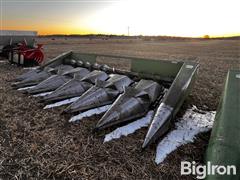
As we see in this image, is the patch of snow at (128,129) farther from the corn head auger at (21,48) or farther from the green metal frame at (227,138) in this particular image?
the corn head auger at (21,48)

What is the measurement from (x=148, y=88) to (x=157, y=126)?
1623mm

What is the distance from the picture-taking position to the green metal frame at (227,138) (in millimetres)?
2579

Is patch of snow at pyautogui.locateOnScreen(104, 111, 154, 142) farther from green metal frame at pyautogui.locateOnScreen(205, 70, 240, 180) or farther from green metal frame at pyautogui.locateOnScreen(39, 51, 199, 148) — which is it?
green metal frame at pyautogui.locateOnScreen(205, 70, 240, 180)

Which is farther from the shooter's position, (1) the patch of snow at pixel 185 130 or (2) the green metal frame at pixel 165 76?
(2) the green metal frame at pixel 165 76

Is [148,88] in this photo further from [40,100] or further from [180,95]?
[40,100]

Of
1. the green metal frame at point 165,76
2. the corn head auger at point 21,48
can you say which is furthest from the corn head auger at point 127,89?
the corn head auger at point 21,48

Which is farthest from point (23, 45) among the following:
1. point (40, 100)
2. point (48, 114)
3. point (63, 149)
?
point (63, 149)

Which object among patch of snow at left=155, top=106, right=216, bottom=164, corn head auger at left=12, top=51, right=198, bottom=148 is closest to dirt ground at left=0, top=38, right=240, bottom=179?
patch of snow at left=155, top=106, right=216, bottom=164

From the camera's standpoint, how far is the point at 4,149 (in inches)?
133

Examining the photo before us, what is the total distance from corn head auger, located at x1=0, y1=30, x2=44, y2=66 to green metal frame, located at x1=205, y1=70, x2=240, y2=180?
8.47 meters

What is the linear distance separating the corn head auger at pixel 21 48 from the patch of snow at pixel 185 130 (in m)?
7.40

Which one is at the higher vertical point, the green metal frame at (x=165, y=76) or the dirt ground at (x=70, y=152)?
the green metal frame at (x=165, y=76)

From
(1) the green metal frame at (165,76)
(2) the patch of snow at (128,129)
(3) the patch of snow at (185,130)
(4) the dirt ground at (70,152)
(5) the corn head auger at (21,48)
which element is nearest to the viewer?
(4) the dirt ground at (70,152)

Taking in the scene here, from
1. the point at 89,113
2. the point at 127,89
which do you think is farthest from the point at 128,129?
the point at 89,113
